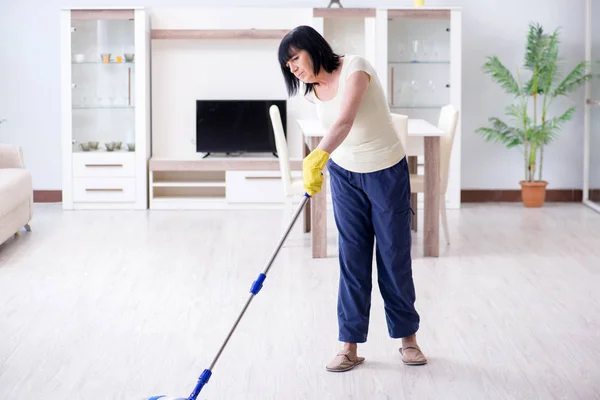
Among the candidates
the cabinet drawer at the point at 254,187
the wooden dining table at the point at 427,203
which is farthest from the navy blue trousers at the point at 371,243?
the cabinet drawer at the point at 254,187

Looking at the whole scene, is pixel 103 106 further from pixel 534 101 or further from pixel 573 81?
pixel 573 81

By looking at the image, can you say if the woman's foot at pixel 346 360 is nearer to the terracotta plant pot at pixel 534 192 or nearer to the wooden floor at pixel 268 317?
the wooden floor at pixel 268 317

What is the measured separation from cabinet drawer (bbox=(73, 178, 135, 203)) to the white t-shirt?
4209 millimetres

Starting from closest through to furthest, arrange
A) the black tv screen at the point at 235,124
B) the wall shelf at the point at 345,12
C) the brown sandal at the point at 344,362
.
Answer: the brown sandal at the point at 344,362 → the wall shelf at the point at 345,12 → the black tv screen at the point at 235,124

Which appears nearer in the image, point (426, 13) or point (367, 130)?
point (367, 130)

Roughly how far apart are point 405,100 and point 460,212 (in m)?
0.96

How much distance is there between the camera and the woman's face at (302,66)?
3023 millimetres

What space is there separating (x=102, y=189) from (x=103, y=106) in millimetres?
640

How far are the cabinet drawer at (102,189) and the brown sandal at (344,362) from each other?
4150 millimetres

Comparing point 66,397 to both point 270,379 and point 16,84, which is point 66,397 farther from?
point 16,84

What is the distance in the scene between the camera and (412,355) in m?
3.35

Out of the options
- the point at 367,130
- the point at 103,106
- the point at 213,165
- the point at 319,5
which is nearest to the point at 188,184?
the point at 213,165

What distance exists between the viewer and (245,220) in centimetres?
669

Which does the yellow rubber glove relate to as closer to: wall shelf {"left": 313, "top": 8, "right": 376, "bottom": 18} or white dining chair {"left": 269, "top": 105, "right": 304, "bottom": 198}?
white dining chair {"left": 269, "top": 105, "right": 304, "bottom": 198}
